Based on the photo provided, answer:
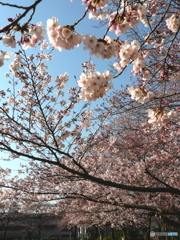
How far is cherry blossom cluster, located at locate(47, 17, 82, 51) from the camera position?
1.65 metres

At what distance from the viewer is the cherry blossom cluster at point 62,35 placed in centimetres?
165

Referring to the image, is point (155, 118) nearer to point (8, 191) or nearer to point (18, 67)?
point (18, 67)

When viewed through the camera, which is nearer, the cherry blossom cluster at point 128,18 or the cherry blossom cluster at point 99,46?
the cherry blossom cluster at point 99,46

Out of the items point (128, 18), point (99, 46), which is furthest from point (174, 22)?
point (99, 46)

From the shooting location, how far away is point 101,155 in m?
9.21

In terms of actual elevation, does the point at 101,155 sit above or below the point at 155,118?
above

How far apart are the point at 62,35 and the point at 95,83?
525 millimetres

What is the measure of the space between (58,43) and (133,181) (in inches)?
294

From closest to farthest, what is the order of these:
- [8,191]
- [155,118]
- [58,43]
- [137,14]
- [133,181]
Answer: [58,43] < [137,14] < [155,118] < [133,181] < [8,191]

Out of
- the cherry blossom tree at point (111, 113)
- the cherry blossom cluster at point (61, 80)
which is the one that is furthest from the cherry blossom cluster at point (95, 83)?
the cherry blossom cluster at point (61, 80)

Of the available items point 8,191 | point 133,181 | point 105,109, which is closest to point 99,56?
point 105,109

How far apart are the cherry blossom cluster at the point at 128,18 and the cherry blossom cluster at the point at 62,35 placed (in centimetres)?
57

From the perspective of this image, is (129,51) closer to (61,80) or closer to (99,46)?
(99,46)

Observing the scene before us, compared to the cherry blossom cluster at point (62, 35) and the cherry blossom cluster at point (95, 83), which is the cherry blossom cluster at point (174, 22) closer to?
the cherry blossom cluster at point (95, 83)
